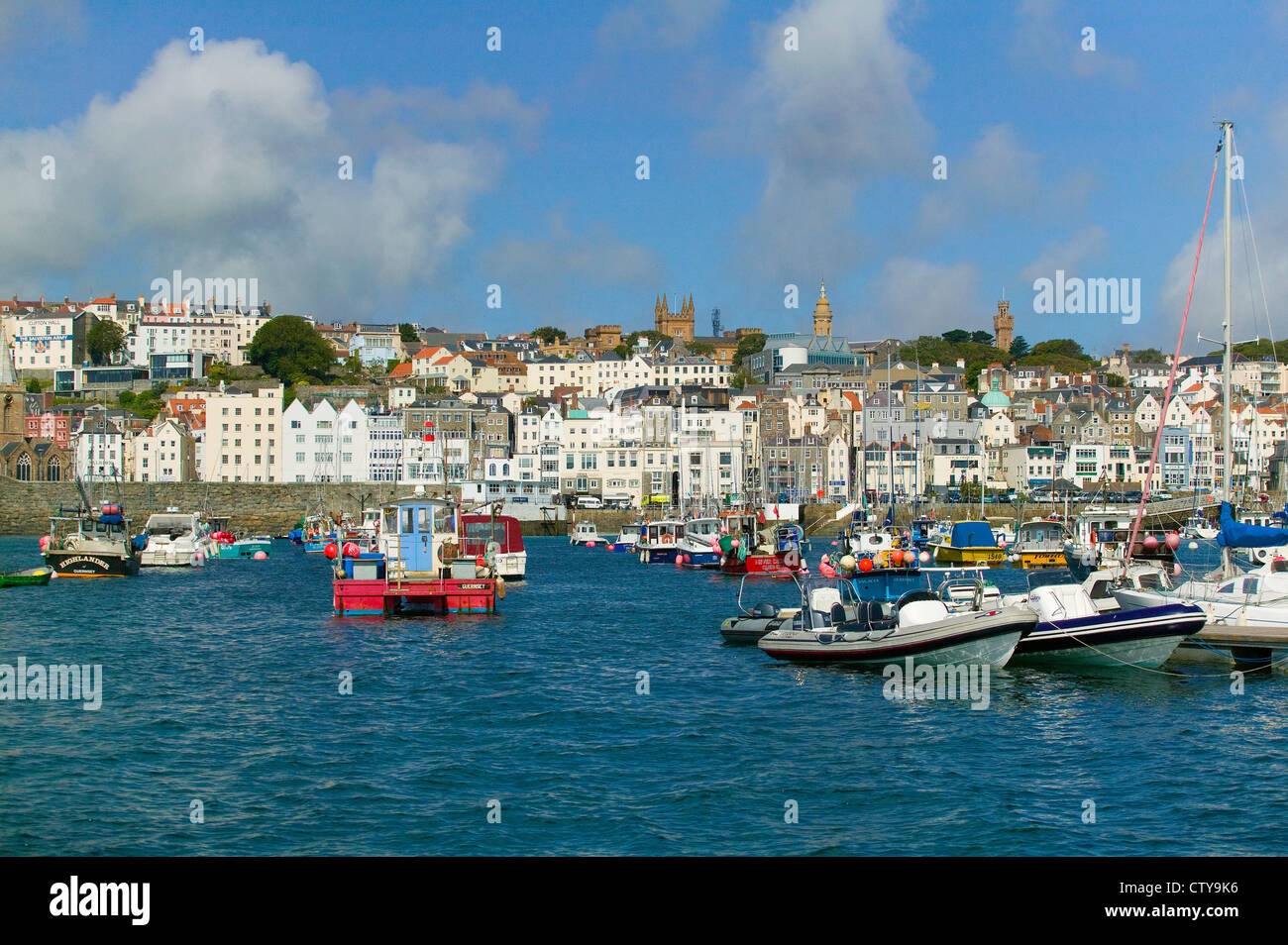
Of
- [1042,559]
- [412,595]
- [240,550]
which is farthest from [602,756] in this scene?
[240,550]

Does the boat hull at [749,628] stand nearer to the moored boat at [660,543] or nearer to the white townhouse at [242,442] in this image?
the moored boat at [660,543]

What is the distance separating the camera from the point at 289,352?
15638 centimetres

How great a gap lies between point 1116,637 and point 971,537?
38.8m

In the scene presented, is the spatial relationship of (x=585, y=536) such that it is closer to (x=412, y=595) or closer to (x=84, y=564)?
(x=84, y=564)

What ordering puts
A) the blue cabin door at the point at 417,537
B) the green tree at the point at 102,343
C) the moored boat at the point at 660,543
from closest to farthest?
the blue cabin door at the point at 417,537
the moored boat at the point at 660,543
the green tree at the point at 102,343

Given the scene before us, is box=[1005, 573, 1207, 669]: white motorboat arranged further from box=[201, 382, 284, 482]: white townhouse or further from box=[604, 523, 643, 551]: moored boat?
box=[201, 382, 284, 482]: white townhouse

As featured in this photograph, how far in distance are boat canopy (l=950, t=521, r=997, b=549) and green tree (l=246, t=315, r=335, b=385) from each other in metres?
108

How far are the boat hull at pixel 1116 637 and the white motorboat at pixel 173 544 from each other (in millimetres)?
46635

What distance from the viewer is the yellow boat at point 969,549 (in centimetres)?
6262

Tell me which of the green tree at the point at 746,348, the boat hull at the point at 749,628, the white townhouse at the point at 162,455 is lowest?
the boat hull at the point at 749,628

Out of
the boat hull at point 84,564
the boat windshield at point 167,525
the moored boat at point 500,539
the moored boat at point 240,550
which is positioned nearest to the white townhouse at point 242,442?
the moored boat at point 240,550

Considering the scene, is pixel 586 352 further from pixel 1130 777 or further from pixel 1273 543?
pixel 1130 777

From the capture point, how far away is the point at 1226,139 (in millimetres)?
33031

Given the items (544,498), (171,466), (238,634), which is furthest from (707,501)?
(238,634)
